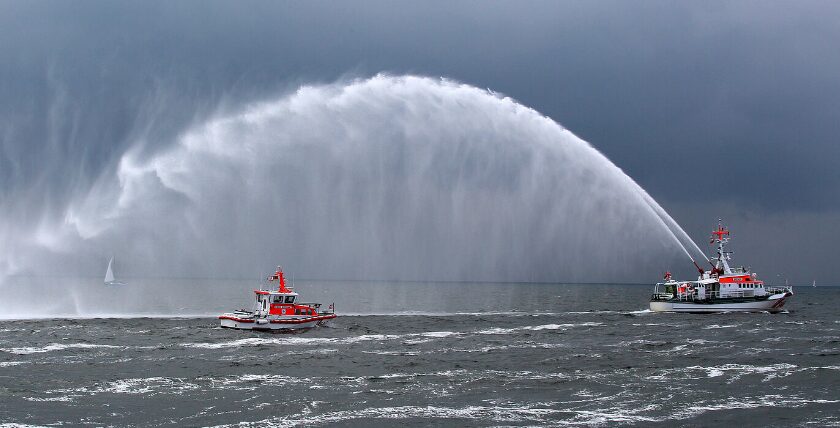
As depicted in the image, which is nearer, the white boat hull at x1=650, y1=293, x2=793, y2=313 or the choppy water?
the choppy water

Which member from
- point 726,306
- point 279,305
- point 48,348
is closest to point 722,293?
point 726,306

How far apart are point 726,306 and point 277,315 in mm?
52142

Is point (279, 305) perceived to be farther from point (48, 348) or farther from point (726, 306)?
point (726, 306)

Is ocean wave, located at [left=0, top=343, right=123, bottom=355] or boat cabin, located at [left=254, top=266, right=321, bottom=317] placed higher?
boat cabin, located at [left=254, top=266, right=321, bottom=317]

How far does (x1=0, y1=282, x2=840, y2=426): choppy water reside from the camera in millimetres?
28016

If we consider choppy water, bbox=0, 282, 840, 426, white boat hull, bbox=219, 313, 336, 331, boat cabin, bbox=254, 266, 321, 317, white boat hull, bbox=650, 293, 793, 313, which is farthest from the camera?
white boat hull, bbox=650, 293, 793, 313

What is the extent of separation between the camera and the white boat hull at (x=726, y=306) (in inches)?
3263

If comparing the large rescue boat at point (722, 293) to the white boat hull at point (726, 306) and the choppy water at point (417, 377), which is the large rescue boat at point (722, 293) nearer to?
the white boat hull at point (726, 306)

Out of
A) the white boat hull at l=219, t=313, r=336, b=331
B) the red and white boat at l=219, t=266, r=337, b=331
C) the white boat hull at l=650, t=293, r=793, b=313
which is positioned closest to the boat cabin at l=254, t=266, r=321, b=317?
the red and white boat at l=219, t=266, r=337, b=331

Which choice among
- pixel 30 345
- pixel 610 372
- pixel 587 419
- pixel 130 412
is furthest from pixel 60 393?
pixel 610 372

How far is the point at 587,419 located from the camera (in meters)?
Result: 27.1

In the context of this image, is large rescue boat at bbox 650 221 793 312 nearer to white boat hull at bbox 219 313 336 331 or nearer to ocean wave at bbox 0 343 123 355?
white boat hull at bbox 219 313 336 331

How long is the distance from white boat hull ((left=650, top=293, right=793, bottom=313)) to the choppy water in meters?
21.6

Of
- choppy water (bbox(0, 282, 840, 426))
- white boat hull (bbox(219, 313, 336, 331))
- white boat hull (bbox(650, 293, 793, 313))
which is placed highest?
white boat hull (bbox(650, 293, 793, 313))
